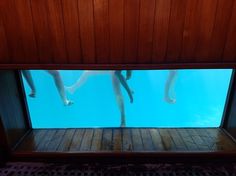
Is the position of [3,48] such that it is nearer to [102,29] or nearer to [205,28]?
[102,29]

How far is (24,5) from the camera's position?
1.31 metres

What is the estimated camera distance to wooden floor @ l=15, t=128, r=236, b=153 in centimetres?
204

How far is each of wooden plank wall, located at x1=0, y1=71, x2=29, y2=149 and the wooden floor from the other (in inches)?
6.0

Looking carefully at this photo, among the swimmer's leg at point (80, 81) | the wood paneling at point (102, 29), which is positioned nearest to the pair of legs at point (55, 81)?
the swimmer's leg at point (80, 81)

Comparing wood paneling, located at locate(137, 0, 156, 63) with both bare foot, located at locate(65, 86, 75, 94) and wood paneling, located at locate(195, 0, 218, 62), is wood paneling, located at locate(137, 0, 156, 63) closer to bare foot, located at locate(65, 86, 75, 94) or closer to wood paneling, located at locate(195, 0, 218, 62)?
wood paneling, located at locate(195, 0, 218, 62)

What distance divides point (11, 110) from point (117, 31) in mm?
1499

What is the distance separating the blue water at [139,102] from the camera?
2416 mm

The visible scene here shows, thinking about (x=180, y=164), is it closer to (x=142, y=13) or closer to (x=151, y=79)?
(x=151, y=79)

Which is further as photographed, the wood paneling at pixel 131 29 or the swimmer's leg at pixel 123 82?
the swimmer's leg at pixel 123 82

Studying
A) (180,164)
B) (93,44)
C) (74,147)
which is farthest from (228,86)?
(74,147)

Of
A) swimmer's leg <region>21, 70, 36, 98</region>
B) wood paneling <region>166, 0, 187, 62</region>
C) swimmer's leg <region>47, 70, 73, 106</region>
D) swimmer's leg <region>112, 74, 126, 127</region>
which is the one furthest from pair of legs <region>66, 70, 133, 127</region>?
wood paneling <region>166, 0, 187, 62</region>

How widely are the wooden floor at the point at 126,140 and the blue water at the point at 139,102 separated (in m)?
0.18

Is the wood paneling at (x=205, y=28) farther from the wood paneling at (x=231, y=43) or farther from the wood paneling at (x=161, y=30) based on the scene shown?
the wood paneling at (x=161, y=30)

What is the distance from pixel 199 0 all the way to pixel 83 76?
1.61m
